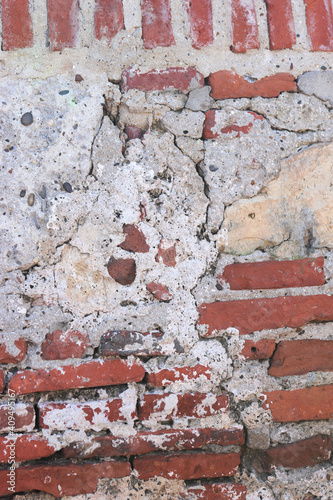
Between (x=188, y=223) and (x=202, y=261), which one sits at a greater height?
(x=188, y=223)

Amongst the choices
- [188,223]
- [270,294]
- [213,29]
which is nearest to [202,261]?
[188,223]

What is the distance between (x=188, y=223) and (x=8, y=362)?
1.94 feet

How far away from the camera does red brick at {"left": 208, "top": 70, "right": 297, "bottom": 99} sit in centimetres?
125

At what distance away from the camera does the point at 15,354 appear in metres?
1.16

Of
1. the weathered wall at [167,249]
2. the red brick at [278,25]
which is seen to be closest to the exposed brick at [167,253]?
the weathered wall at [167,249]

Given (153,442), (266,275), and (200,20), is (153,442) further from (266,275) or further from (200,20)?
(200,20)

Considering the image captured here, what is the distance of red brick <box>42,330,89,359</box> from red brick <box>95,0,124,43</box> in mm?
791

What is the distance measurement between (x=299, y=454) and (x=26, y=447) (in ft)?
2.37

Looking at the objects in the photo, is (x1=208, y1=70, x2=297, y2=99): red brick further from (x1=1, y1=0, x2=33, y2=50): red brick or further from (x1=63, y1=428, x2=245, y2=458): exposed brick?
(x1=63, y1=428, x2=245, y2=458): exposed brick

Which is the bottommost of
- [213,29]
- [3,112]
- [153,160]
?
[153,160]

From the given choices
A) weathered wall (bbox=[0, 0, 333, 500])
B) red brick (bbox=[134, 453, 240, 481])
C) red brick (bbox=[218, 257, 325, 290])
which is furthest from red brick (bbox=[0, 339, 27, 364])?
red brick (bbox=[218, 257, 325, 290])

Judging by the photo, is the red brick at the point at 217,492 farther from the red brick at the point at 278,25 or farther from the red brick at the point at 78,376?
the red brick at the point at 278,25

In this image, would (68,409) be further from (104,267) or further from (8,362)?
(104,267)

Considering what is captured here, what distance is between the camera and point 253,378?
123 centimetres
